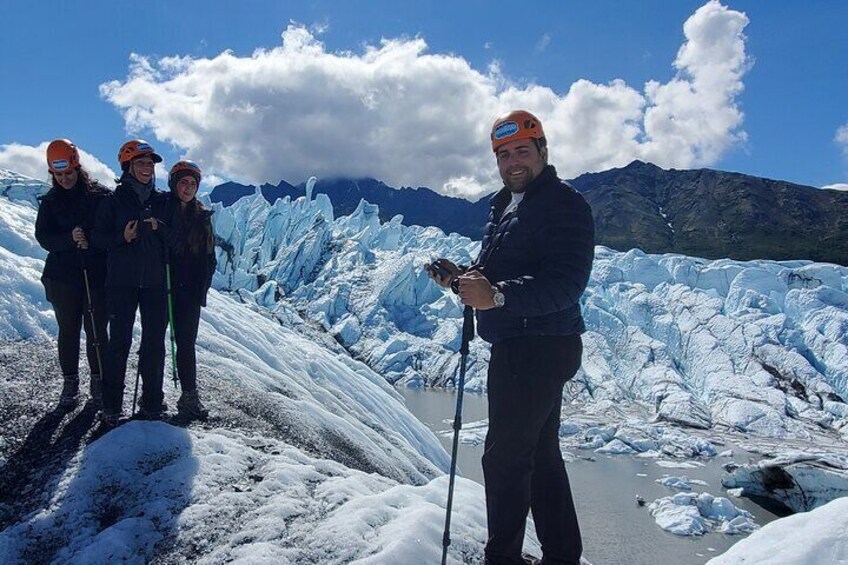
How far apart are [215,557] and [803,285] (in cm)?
9280

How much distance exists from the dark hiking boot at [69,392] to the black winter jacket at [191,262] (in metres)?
1.41

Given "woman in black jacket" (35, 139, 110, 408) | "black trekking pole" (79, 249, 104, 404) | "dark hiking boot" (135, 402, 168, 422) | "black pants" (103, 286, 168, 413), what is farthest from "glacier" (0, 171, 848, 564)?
"black trekking pole" (79, 249, 104, 404)

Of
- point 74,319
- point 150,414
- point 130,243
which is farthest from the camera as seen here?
point 74,319

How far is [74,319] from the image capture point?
5.79 m

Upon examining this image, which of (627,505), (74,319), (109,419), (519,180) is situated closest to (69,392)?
(74,319)

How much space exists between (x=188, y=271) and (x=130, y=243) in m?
0.76

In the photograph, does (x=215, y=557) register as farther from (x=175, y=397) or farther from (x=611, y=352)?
(x=611, y=352)

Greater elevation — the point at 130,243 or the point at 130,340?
the point at 130,243

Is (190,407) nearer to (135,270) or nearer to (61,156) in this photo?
(135,270)

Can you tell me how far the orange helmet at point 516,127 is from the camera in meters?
3.31

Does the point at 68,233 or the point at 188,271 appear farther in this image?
the point at 188,271

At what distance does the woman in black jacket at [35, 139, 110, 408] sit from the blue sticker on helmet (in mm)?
4281

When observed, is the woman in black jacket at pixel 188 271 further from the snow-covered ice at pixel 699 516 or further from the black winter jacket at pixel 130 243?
the snow-covered ice at pixel 699 516

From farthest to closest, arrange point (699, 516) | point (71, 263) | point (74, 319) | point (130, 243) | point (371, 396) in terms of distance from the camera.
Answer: point (699, 516)
point (371, 396)
point (74, 319)
point (71, 263)
point (130, 243)
